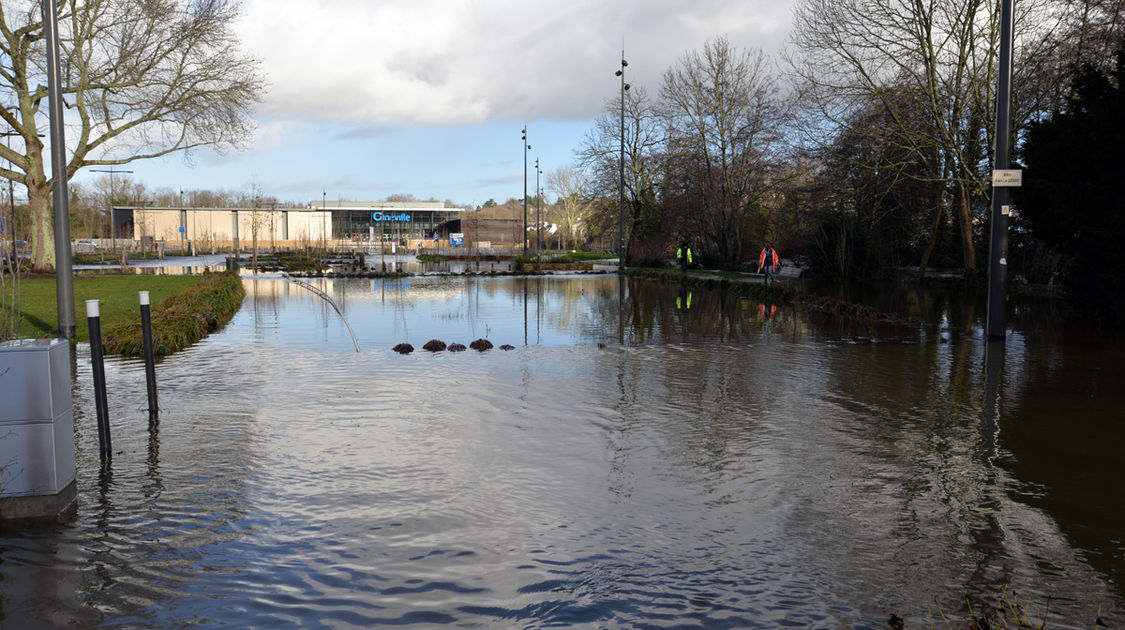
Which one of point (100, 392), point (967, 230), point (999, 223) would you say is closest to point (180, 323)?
point (100, 392)

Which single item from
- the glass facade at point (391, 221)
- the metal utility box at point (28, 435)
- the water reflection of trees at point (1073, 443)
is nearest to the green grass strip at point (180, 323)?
the metal utility box at point (28, 435)

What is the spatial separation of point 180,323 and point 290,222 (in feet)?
310

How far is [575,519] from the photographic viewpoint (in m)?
5.74

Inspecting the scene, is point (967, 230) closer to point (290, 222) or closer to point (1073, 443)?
point (1073, 443)

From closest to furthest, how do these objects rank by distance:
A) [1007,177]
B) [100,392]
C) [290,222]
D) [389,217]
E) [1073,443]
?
[100,392] → [1073,443] → [1007,177] → [290,222] → [389,217]

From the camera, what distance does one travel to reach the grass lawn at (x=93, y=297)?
16406mm

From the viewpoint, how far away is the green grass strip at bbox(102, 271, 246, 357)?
13953mm

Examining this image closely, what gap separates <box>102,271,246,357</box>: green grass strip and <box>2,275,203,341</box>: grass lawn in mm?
610

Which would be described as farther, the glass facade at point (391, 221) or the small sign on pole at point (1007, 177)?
the glass facade at point (391, 221)

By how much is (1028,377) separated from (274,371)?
34.4 ft

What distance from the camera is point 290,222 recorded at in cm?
10525

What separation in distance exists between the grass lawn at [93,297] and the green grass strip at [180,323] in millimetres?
610

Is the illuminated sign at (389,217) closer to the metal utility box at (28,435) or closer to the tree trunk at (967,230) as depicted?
the tree trunk at (967,230)

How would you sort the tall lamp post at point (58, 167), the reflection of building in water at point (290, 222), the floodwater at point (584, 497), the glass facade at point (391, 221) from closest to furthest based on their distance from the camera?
the floodwater at point (584, 497) → the tall lamp post at point (58, 167) → the reflection of building in water at point (290, 222) → the glass facade at point (391, 221)
